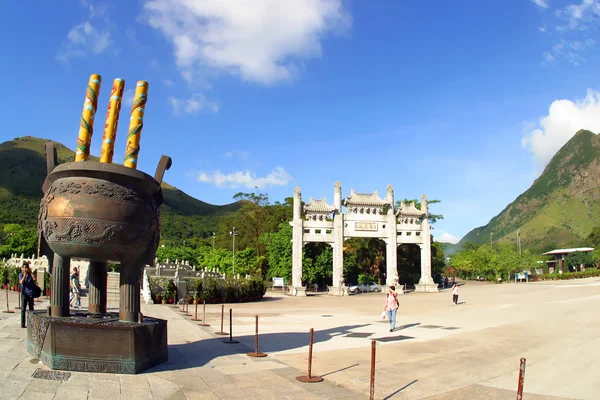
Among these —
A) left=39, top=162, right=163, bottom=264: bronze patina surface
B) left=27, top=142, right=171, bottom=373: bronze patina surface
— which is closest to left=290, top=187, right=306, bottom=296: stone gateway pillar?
left=27, top=142, right=171, bottom=373: bronze patina surface

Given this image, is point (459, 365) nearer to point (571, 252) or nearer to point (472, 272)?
point (472, 272)

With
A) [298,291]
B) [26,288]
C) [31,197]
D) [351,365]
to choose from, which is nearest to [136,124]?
[26,288]

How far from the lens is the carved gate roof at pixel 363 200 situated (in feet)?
139

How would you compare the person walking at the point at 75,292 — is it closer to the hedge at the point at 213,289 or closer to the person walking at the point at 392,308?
the hedge at the point at 213,289

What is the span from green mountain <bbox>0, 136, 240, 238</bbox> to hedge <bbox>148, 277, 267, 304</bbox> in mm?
49918

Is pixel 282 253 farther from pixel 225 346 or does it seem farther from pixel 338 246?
pixel 225 346

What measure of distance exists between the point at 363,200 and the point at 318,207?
4.34 meters

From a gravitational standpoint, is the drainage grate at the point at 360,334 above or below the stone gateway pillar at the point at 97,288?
below

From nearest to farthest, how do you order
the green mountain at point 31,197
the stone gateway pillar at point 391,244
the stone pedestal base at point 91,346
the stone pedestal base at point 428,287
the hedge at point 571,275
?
the stone pedestal base at point 91,346 → the stone gateway pillar at point 391,244 → the stone pedestal base at point 428,287 → the hedge at point 571,275 → the green mountain at point 31,197

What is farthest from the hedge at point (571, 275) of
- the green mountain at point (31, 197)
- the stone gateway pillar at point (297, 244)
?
the green mountain at point (31, 197)

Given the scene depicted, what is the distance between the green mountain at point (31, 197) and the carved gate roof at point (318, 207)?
4463cm

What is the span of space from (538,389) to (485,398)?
119 centimetres

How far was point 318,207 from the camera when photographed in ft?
137

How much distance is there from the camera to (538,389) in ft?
24.7
